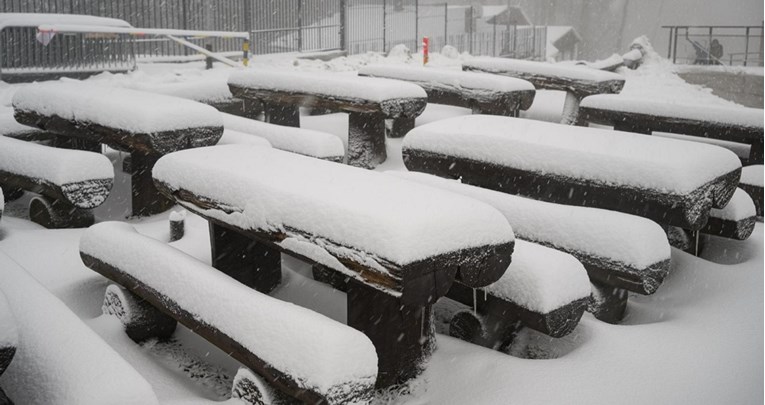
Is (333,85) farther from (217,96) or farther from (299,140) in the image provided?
(217,96)

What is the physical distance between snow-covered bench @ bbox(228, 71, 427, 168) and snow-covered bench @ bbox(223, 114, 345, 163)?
0.51 meters

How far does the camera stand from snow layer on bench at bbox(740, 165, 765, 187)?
5039 mm

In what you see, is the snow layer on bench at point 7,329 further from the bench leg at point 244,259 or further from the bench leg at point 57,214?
the bench leg at point 57,214

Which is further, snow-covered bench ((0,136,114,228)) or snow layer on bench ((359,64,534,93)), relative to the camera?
snow layer on bench ((359,64,534,93))

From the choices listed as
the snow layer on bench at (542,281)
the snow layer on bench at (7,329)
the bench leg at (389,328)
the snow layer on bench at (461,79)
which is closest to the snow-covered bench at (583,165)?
the snow layer on bench at (542,281)

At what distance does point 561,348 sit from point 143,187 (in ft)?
9.88

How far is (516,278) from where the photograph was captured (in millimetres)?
2898

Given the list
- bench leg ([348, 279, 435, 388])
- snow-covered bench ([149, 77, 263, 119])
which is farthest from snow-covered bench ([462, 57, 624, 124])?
bench leg ([348, 279, 435, 388])

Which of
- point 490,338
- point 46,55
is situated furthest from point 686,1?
point 490,338

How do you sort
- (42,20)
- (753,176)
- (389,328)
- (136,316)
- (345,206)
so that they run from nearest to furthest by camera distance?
(345,206)
(389,328)
(136,316)
(753,176)
(42,20)

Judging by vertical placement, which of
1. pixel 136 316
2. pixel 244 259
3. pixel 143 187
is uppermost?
pixel 143 187

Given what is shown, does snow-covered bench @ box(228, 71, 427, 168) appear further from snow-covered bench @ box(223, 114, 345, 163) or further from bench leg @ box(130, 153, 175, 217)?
bench leg @ box(130, 153, 175, 217)

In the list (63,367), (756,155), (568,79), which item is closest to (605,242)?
(63,367)

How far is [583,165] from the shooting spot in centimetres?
370
